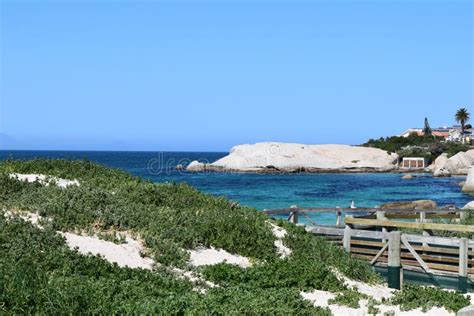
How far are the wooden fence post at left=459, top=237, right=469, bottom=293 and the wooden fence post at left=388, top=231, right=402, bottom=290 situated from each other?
166 cm

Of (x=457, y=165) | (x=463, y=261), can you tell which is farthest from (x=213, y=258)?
(x=457, y=165)

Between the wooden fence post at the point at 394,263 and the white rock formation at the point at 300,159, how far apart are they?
98.9 meters

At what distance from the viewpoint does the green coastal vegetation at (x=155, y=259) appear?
32.4 feet

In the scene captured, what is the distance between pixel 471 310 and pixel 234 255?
10480mm

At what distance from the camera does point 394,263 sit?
1777cm

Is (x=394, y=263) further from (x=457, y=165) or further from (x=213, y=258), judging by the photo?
(x=457, y=165)

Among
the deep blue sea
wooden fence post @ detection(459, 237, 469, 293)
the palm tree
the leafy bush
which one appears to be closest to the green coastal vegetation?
the leafy bush

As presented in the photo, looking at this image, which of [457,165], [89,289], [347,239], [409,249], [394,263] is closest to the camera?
[89,289]

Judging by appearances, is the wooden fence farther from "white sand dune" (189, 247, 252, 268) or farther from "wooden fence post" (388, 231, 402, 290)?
Answer: "white sand dune" (189, 247, 252, 268)

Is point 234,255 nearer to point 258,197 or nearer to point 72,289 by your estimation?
point 72,289

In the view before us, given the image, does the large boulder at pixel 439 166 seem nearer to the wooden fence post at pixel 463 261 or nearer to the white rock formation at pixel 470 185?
the white rock formation at pixel 470 185

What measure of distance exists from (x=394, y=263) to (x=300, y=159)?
104m

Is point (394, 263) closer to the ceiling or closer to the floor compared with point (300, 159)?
closer to the floor

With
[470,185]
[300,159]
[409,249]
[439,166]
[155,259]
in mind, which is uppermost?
[300,159]
